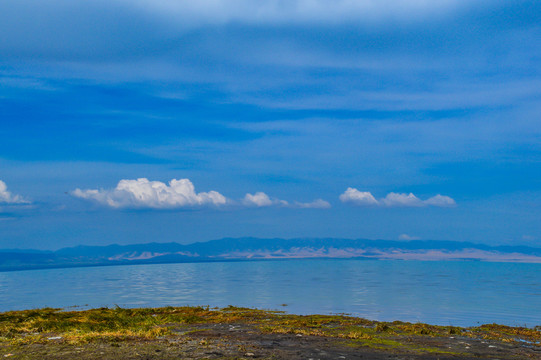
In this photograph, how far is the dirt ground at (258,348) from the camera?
55.9 ft

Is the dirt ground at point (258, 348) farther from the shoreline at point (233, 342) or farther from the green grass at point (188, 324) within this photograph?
the green grass at point (188, 324)

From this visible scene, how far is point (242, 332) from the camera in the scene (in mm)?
24641

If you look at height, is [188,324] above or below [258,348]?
below

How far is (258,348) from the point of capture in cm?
1855

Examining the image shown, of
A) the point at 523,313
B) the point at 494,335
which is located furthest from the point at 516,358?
the point at 523,313

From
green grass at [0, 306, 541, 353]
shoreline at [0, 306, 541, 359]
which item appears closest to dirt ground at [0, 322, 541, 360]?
shoreline at [0, 306, 541, 359]

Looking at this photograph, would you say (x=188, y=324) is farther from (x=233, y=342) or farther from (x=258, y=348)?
(x=258, y=348)

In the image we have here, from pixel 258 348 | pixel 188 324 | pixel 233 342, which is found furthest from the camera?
pixel 188 324

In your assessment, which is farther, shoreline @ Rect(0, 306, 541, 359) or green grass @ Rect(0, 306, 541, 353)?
green grass @ Rect(0, 306, 541, 353)

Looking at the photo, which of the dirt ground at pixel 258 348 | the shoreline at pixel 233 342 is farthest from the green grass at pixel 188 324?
the dirt ground at pixel 258 348

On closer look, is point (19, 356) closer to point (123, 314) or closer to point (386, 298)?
point (123, 314)

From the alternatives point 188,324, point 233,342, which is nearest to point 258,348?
point 233,342

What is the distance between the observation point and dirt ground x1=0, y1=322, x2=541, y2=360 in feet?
55.9

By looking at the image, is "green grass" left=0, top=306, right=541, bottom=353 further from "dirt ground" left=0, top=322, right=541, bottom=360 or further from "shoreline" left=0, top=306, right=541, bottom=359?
"dirt ground" left=0, top=322, right=541, bottom=360
